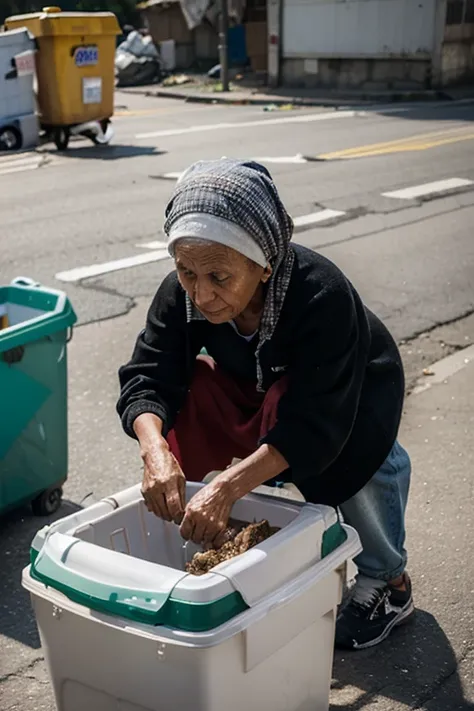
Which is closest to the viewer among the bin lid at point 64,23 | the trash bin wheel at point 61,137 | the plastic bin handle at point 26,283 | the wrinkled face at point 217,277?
the wrinkled face at point 217,277

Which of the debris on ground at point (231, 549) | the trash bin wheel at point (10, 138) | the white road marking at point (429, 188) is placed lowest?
the trash bin wheel at point (10, 138)

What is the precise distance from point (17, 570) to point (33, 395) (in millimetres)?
565

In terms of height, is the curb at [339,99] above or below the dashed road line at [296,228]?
below

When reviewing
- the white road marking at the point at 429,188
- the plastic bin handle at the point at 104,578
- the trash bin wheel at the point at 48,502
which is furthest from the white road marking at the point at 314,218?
the plastic bin handle at the point at 104,578

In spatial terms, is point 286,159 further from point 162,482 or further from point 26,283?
point 162,482

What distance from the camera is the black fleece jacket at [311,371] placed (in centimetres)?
245

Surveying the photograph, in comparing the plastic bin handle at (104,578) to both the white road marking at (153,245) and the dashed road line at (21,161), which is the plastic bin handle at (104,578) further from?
the dashed road line at (21,161)

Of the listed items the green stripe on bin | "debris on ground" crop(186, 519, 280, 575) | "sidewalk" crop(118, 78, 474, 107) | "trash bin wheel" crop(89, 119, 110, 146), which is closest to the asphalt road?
"trash bin wheel" crop(89, 119, 110, 146)

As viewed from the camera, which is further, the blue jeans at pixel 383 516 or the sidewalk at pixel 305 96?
the sidewalk at pixel 305 96

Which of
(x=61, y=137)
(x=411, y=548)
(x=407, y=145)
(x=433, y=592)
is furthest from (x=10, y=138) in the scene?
(x=433, y=592)

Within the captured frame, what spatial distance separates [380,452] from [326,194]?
7069 mm

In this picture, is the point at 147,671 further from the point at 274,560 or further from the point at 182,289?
Result: the point at 182,289

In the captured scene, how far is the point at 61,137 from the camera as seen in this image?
13.3 m

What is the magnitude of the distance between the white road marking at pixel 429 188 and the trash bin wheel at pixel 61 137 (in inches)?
211
